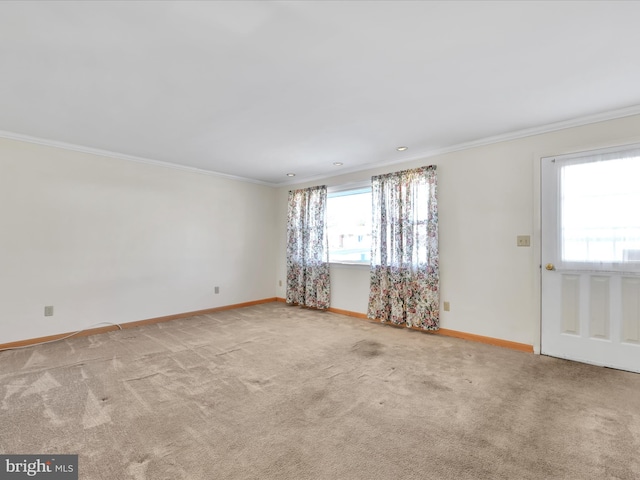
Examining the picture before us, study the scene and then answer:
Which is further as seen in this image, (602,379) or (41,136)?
(41,136)

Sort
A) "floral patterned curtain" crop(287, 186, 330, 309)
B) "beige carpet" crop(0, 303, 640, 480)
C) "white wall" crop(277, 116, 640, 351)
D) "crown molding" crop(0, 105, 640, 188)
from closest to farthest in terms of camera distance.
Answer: "beige carpet" crop(0, 303, 640, 480)
"crown molding" crop(0, 105, 640, 188)
"white wall" crop(277, 116, 640, 351)
"floral patterned curtain" crop(287, 186, 330, 309)

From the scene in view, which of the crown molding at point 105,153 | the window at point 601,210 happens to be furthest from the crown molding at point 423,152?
the window at point 601,210

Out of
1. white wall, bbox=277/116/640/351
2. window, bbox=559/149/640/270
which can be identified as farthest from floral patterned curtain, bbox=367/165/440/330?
window, bbox=559/149/640/270

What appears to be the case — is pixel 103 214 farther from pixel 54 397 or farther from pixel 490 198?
pixel 490 198

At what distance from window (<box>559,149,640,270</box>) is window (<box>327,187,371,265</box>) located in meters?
2.54

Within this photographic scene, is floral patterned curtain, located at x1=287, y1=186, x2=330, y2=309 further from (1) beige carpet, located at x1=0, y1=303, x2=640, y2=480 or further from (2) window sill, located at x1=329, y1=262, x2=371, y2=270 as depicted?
Answer: (1) beige carpet, located at x1=0, y1=303, x2=640, y2=480

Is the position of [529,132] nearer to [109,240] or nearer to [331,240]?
[331,240]

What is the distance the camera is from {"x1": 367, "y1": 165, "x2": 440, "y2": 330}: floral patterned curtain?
401 centimetres

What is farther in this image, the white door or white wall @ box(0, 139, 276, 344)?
white wall @ box(0, 139, 276, 344)

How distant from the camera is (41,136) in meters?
3.52

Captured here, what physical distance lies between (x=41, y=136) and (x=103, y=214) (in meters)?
1.08

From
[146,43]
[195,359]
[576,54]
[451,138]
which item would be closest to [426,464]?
[195,359]

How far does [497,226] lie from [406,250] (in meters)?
1.15

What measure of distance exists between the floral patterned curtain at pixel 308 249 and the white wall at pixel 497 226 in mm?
1941
